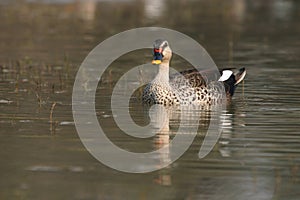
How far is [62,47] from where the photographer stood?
22922 millimetres

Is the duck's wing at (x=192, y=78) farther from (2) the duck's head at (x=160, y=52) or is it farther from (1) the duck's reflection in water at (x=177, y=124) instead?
(1) the duck's reflection in water at (x=177, y=124)

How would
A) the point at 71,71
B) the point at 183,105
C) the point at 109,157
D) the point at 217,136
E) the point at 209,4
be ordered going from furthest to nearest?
the point at 209,4, the point at 71,71, the point at 183,105, the point at 217,136, the point at 109,157

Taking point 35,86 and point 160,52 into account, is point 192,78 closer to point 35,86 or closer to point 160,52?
point 160,52

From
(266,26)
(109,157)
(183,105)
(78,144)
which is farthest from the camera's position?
(266,26)

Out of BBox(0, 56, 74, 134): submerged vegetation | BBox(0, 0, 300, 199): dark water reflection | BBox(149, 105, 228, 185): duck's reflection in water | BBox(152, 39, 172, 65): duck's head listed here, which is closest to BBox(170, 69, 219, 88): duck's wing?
BBox(152, 39, 172, 65): duck's head

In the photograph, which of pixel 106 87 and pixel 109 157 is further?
pixel 106 87

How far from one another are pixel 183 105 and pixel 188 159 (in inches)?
166

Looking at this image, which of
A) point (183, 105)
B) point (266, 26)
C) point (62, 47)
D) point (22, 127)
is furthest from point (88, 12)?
point (22, 127)

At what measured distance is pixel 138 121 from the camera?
12508mm

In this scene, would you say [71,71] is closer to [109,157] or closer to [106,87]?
[106,87]

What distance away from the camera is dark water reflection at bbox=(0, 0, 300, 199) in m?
8.59

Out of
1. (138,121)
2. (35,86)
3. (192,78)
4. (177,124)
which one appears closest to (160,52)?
(192,78)

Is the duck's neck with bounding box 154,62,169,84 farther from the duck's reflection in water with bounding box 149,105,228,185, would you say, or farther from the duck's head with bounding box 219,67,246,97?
the duck's head with bounding box 219,67,246,97

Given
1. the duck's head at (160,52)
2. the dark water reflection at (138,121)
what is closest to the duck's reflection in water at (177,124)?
the dark water reflection at (138,121)
